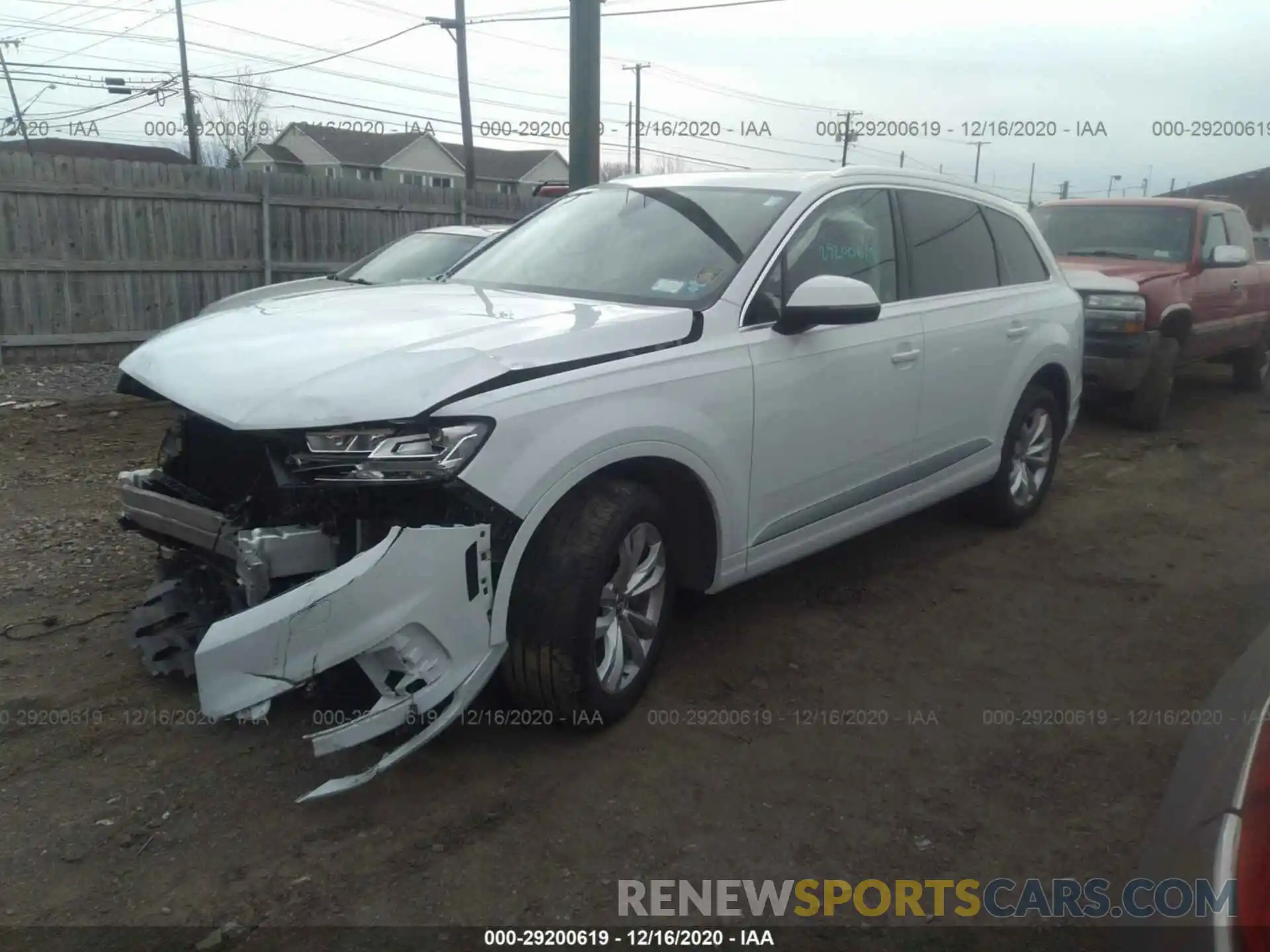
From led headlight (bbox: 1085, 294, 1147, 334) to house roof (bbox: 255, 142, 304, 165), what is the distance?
5099 centimetres

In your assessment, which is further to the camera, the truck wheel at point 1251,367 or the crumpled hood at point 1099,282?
the truck wheel at point 1251,367

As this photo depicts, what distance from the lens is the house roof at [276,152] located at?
53812 mm

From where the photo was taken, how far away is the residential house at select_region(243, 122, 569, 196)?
52.2 metres

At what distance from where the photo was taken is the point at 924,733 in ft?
12.0

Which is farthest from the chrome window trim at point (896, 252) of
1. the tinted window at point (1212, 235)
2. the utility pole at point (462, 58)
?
the utility pole at point (462, 58)

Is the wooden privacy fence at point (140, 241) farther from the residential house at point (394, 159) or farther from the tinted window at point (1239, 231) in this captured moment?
the residential house at point (394, 159)

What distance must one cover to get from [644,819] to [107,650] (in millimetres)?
2261

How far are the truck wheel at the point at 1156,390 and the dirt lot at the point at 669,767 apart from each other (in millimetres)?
3779

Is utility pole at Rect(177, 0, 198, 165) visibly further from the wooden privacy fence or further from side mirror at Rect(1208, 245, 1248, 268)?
side mirror at Rect(1208, 245, 1248, 268)

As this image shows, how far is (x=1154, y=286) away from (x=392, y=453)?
762cm

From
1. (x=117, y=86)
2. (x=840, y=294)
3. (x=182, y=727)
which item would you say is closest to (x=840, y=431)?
(x=840, y=294)

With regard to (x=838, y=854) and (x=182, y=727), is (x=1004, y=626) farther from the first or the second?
(x=182, y=727)

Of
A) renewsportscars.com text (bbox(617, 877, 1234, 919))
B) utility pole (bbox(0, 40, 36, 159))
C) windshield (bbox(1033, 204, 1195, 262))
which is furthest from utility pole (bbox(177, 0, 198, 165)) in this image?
renewsportscars.com text (bbox(617, 877, 1234, 919))

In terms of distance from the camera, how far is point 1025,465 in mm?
5945
